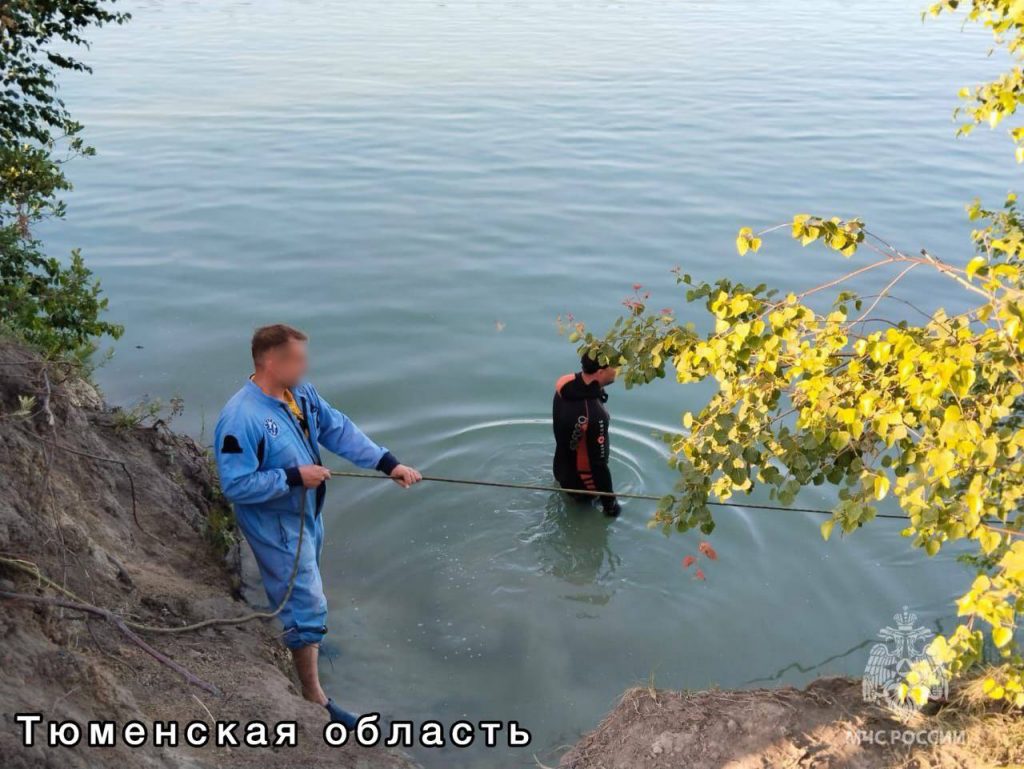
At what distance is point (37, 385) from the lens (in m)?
6.03

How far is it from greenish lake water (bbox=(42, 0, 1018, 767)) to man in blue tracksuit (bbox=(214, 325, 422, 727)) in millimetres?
742

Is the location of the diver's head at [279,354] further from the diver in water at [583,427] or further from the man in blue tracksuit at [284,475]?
the diver in water at [583,427]

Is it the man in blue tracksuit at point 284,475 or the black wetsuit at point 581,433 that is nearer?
the man in blue tracksuit at point 284,475

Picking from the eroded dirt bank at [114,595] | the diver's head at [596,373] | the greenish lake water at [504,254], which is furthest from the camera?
the diver's head at [596,373]

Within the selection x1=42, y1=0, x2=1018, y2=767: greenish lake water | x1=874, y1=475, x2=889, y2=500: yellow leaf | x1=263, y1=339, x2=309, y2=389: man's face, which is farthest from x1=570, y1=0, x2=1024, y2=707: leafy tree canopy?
x1=42, y1=0, x2=1018, y2=767: greenish lake water

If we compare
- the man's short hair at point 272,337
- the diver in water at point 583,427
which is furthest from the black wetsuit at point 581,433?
the man's short hair at point 272,337

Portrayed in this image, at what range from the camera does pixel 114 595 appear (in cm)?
534

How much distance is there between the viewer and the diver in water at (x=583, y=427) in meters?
7.96

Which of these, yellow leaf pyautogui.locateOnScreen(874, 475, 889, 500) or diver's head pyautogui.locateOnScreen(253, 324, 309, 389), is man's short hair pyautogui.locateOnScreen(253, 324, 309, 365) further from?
yellow leaf pyautogui.locateOnScreen(874, 475, 889, 500)

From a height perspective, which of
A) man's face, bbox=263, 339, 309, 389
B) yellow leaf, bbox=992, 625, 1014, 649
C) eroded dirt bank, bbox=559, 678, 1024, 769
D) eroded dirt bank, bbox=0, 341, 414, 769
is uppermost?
man's face, bbox=263, 339, 309, 389

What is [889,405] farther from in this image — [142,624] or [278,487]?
[142,624]

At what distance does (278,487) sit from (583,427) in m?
3.07

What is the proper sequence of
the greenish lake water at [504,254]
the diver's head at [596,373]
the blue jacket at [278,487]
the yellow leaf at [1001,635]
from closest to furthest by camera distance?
the yellow leaf at [1001,635], the blue jacket at [278,487], the greenish lake water at [504,254], the diver's head at [596,373]

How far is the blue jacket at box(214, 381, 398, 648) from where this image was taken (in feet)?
18.2
